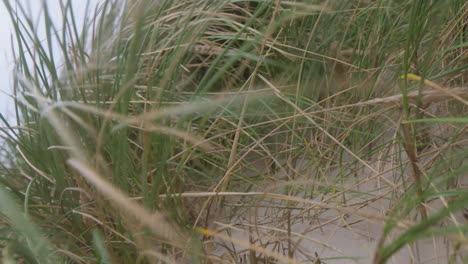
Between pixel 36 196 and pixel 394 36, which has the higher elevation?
pixel 394 36

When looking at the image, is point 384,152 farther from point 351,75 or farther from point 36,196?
point 36,196

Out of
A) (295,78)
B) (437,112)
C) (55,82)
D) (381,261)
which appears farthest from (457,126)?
(55,82)

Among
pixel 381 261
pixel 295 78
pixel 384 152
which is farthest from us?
pixel 295 78

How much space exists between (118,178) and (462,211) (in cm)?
39

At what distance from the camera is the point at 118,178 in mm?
573

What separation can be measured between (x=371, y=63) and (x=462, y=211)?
269 millimetres

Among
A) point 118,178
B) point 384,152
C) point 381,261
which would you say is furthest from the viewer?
point 384,152

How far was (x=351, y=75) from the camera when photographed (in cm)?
76

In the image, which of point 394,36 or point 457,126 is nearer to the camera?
point 457,126

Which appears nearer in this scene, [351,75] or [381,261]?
[381,261]

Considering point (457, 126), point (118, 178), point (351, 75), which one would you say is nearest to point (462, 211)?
point (457, 126)

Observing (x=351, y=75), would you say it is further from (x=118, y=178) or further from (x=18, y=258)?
(x=18, y=258)

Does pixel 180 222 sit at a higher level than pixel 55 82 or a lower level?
lower

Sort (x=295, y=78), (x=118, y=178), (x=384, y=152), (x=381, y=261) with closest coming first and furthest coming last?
(x=381, y=261) < (x=118, y=178) < (x=384, y=152) < (x=295, y=78)
